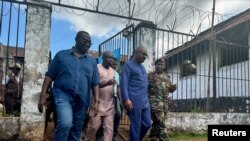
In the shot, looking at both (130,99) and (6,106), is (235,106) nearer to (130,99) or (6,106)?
(130,99)

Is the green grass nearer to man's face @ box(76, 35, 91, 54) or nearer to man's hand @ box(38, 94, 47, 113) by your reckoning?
man's face @ box(76, 35, 91, 54)

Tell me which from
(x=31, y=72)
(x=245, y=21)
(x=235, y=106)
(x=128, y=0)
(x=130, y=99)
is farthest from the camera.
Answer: (x=245, y=21)

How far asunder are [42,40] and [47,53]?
0.86 feet

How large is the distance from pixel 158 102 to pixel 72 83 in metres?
2.12

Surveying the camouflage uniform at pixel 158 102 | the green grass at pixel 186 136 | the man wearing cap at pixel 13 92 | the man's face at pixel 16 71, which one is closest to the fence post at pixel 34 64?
the man wearing cap at pixel 13 92

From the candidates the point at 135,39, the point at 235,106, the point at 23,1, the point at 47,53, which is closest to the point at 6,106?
the point at 47,53

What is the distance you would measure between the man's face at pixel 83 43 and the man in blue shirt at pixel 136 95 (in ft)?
3.27

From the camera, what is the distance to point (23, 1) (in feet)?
20.0

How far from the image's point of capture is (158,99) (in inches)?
216

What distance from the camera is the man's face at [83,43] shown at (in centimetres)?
393

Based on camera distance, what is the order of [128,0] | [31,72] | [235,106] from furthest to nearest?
[235,106]
[128,0]
[31,72]

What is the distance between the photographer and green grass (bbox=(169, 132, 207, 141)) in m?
7.15

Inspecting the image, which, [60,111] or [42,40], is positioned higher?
[42,40]

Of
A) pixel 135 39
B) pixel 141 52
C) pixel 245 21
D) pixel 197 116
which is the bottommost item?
pixel 197 116
